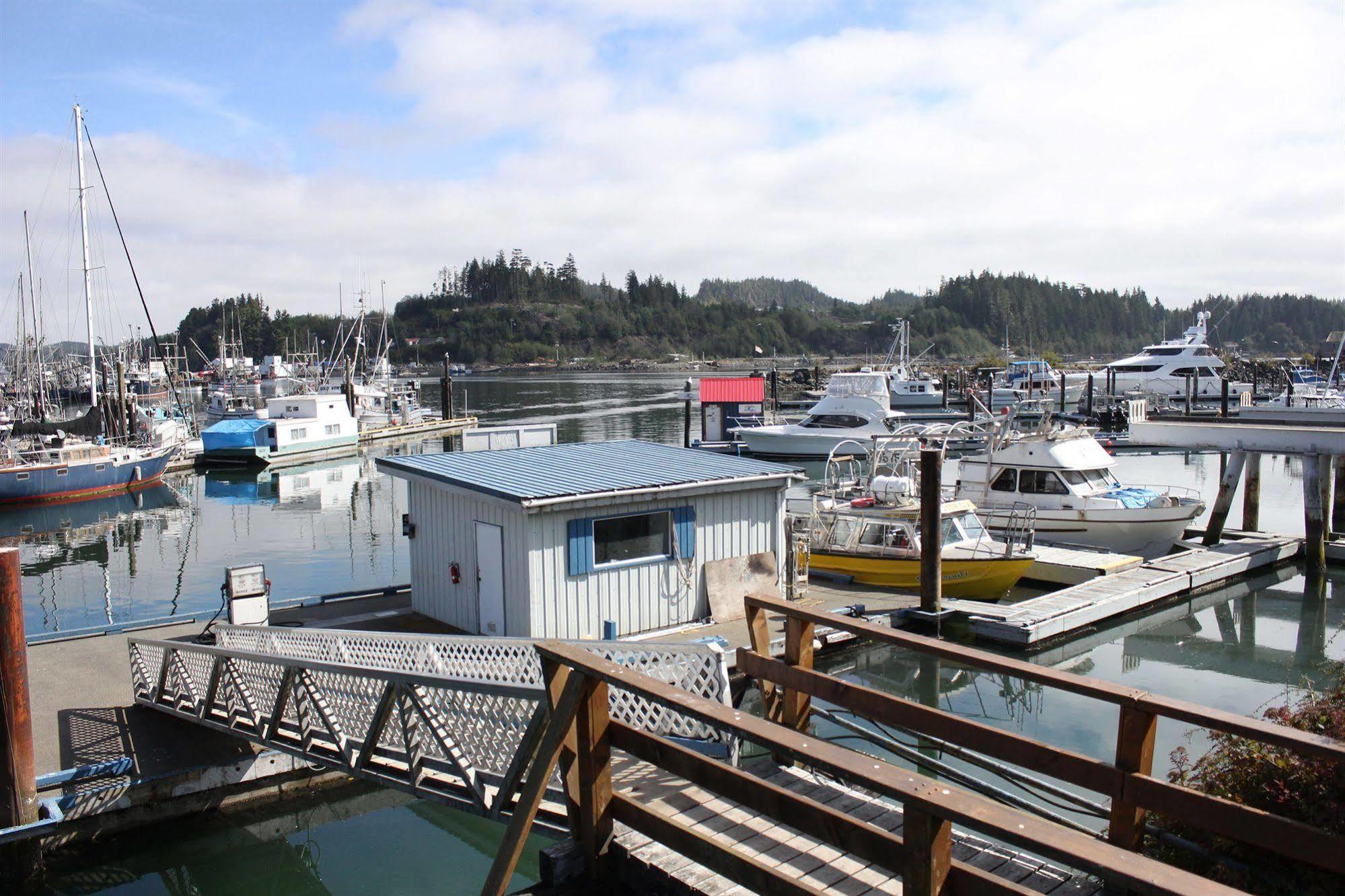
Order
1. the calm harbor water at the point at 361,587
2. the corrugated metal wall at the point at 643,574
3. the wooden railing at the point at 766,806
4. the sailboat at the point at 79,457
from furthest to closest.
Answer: the sailboat at the point at 79,457
the corrugated metal wall at the point at 643,574
the calm harbor water at the point at 361,587
the wooden railing at the point at 766,806

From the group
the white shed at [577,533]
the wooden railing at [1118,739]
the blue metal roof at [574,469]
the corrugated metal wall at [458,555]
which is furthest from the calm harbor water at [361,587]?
the wooden railing at [1118,739]

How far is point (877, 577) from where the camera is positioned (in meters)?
20.4

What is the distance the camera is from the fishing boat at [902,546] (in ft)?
66.4

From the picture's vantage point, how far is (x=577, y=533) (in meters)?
14.0

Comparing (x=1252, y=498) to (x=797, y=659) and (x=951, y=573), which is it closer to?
(x=951, y=573)

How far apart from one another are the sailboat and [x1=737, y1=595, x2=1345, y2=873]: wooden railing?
4270 centimetres

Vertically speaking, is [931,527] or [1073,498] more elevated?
[931,527]

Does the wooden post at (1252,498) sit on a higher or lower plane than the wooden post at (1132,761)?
lower

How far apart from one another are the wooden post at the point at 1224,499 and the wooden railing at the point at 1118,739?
2156cm

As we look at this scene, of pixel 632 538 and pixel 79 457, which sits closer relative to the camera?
pixel 632 538

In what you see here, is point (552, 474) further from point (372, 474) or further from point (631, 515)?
point (372, 474)

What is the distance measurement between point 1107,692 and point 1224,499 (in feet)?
74.4

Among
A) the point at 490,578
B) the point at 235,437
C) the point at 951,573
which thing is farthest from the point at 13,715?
the point at 235,437

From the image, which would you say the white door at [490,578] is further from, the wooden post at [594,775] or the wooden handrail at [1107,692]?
the wooden post at [594,775]
